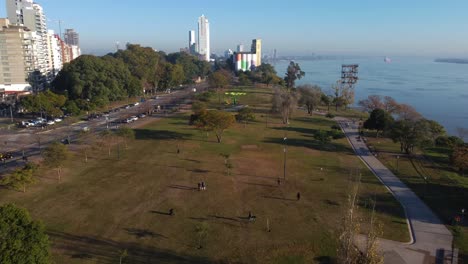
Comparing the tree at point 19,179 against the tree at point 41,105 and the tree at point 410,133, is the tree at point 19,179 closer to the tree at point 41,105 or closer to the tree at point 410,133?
the tree at point 41,105

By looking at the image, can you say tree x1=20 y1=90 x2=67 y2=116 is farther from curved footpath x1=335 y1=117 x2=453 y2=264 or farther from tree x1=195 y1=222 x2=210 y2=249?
curved footpath x1=335 y1=117 x2=453 y2=264

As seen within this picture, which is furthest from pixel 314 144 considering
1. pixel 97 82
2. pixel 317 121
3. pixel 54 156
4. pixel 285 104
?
pixel 97 82

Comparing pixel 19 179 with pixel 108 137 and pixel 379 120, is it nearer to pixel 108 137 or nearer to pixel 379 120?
pixel 108 137

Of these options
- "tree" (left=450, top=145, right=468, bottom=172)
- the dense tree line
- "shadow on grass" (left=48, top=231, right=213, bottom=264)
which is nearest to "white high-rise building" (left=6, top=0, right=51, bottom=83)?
the dense tree line

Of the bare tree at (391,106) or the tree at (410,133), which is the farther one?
the bare tree at (391,106)

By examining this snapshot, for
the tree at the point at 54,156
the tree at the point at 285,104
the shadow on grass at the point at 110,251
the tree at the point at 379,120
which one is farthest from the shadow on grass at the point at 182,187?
the tree at the point at 285,104

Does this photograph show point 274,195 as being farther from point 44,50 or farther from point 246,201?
point 44,50
